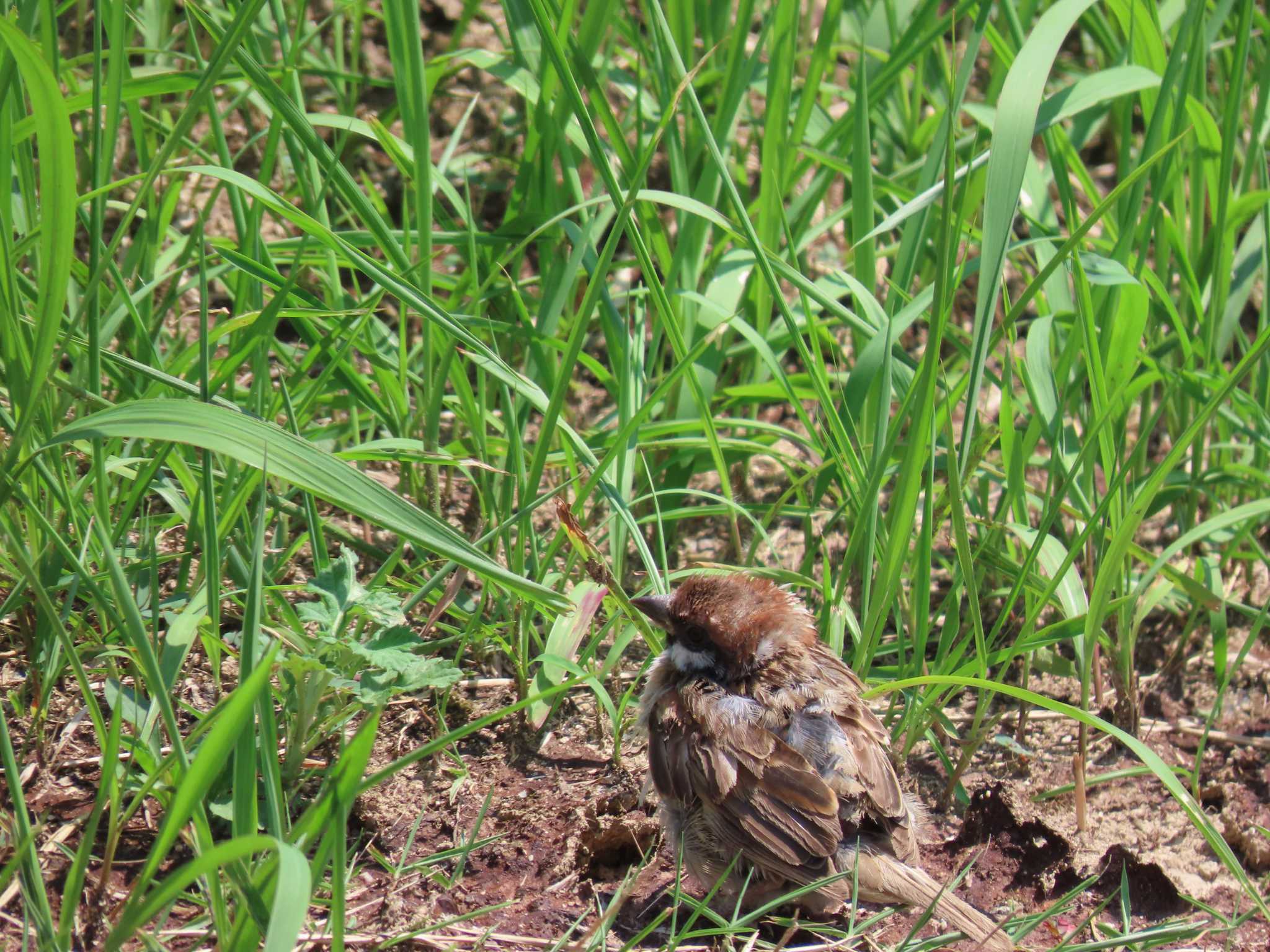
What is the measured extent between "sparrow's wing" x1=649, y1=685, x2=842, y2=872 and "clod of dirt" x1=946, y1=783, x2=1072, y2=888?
556 millimetres

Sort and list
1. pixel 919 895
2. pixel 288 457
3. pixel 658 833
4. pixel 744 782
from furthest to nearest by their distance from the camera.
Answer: pixel 658 833
pixel 744 782
pixel 919 895
pixel 288 457

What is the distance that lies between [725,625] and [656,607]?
0.19 m

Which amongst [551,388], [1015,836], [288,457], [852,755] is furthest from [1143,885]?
[288,457]

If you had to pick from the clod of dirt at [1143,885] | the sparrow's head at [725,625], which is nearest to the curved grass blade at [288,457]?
the sparrow's head at [725,625]

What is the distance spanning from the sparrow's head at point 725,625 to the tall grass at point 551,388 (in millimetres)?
119

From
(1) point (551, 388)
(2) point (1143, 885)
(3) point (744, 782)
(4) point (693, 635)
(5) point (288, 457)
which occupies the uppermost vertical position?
(5) point (288, 457)

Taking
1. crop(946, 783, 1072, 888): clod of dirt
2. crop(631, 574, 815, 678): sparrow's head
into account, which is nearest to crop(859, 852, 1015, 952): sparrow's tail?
crop(946, 783, 1072, 888): clod of dirt

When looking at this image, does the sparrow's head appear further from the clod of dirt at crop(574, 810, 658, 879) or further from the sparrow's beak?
the clod of dirt at crop(574, 810, 658, 879)

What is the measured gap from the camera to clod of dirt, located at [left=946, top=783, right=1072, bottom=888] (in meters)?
3.29

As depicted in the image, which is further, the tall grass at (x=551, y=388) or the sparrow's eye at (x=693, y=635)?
the sparrow's eye at (x=693, y=635)

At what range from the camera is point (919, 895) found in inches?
116

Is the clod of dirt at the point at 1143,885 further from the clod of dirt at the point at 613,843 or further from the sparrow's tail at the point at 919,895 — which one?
the clod of dirt at the point at 613,843

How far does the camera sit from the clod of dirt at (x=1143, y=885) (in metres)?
3.26

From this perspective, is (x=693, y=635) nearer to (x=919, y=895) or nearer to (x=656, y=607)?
(x=656, y=607)
